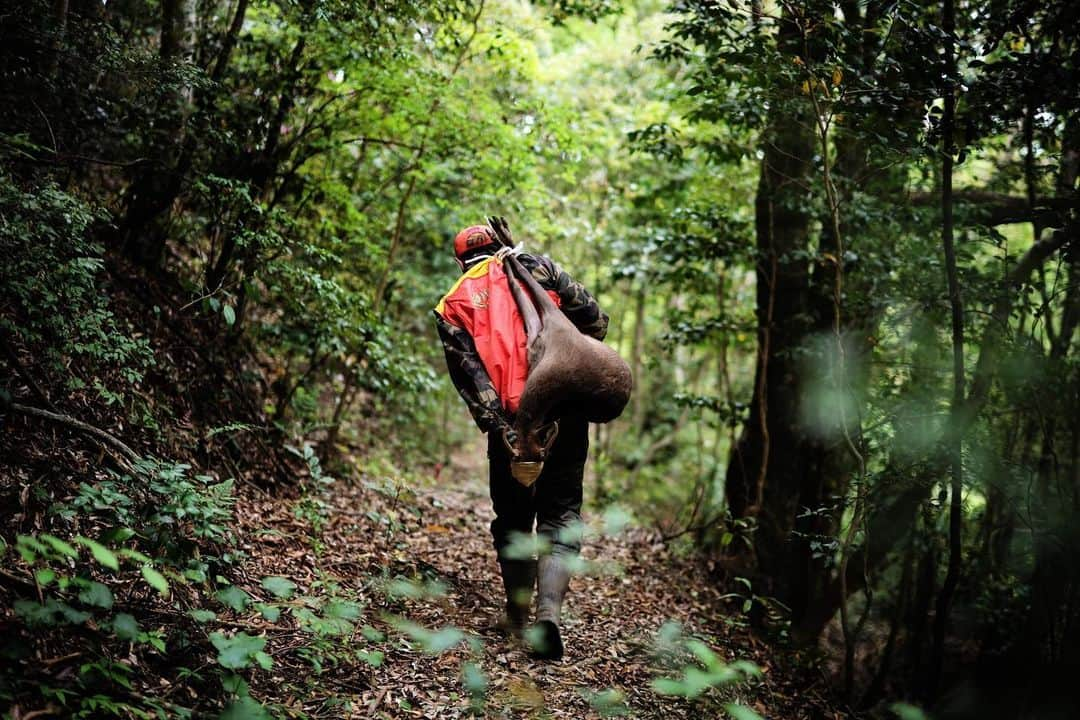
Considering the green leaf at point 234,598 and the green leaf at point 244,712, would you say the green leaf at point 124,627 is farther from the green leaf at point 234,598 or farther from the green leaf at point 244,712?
the green leaf at point 244,712

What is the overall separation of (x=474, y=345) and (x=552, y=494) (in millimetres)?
944

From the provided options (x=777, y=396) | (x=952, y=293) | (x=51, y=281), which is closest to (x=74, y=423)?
(x=51, y=281)

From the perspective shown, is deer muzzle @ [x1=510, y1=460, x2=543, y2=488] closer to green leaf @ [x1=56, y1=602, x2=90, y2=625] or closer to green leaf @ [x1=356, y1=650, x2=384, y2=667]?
green leaf @ [x1=356, y1=650, x2=384, y2=667]

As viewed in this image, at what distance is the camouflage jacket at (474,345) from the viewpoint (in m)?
3.74

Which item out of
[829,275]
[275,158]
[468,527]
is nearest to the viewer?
[275,158]

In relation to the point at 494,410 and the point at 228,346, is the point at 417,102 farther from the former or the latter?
the point at 494,410

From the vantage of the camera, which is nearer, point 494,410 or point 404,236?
point 494,410

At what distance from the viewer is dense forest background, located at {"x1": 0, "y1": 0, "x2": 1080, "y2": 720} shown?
3115mm

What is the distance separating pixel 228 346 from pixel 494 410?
2949mm

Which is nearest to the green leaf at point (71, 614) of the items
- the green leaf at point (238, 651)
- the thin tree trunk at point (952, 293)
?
the green leaf at point (238, 651)

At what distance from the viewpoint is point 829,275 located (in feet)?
19.9

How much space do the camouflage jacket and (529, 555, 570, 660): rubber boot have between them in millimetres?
826

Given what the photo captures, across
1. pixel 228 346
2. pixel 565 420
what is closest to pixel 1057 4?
pixel 565 420

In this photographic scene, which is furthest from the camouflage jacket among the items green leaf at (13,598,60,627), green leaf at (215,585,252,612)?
green leaf at (13,598,60,627)
